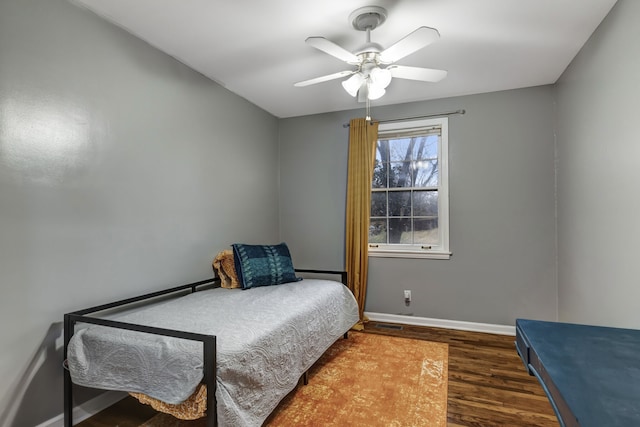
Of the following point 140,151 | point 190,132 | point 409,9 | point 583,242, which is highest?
point 409,9

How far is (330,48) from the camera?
6.45 ft

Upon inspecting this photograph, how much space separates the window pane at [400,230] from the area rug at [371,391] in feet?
3.75

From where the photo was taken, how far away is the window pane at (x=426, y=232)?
11.5 ft

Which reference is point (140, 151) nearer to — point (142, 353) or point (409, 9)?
point (142, 353)

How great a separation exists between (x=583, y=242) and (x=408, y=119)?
1.97 m

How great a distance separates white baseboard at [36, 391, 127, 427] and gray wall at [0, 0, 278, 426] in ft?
0.17

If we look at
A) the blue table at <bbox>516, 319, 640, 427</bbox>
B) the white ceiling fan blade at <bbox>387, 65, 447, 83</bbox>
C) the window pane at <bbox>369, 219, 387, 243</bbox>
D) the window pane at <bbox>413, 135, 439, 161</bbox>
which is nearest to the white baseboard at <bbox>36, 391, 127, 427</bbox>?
the blue table at <bbox>516, 319, 640, 427</bbox>

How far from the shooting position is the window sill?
135 inches

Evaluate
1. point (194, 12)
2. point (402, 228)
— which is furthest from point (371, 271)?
point (194, 12)

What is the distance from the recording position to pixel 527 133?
10.4ft

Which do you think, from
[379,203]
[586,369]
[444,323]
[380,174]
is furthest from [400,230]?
[586,369]

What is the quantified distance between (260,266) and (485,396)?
76.0 inches

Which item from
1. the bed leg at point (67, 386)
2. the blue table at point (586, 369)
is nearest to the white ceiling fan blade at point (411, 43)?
the blue table at point (586, 369)

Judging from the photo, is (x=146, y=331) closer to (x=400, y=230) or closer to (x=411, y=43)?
(x=411, y=43)
